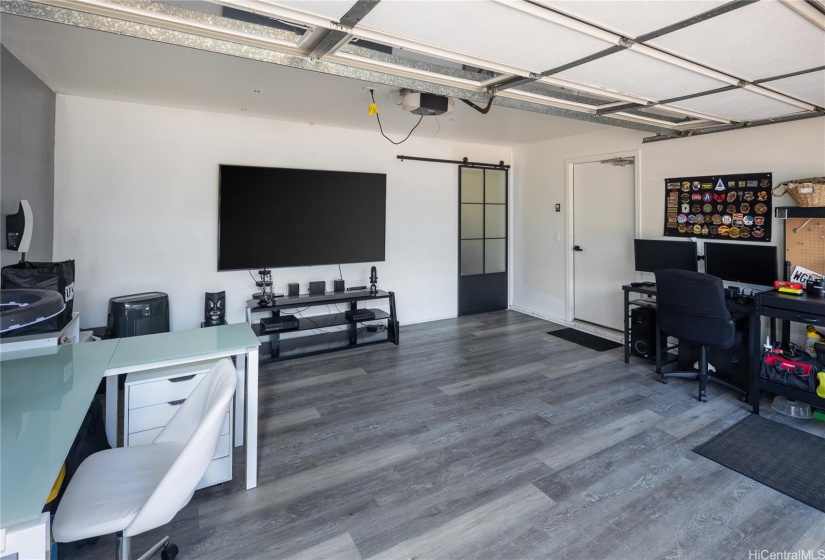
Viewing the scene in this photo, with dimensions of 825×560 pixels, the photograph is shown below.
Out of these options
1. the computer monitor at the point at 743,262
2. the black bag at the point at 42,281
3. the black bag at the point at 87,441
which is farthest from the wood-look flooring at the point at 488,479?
the black bag at the point at 42,281

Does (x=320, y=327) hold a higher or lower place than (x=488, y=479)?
higher

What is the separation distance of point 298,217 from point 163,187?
4.16 ft

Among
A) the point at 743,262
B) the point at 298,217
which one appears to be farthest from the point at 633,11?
the point at 298,217

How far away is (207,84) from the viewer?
3.27 meters

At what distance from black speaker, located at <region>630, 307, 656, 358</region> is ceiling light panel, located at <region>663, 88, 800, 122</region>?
1.77m

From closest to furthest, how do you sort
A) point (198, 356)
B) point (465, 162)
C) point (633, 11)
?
point (633, 11), point (198, 356), point (465, 162)

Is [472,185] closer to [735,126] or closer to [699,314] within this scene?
[735,126]

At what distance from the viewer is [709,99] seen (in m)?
2.83

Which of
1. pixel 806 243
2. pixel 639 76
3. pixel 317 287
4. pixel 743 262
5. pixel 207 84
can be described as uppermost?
pixel 207 84

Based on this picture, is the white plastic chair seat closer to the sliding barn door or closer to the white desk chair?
the white desk chair

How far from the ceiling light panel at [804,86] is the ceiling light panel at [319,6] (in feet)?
8.22

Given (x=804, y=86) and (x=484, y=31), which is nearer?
(x=484, y=31)

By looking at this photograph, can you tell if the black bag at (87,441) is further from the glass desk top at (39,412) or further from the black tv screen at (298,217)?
the black tv screen at (298,217)

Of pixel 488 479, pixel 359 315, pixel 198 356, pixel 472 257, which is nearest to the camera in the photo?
pixel 198 356
